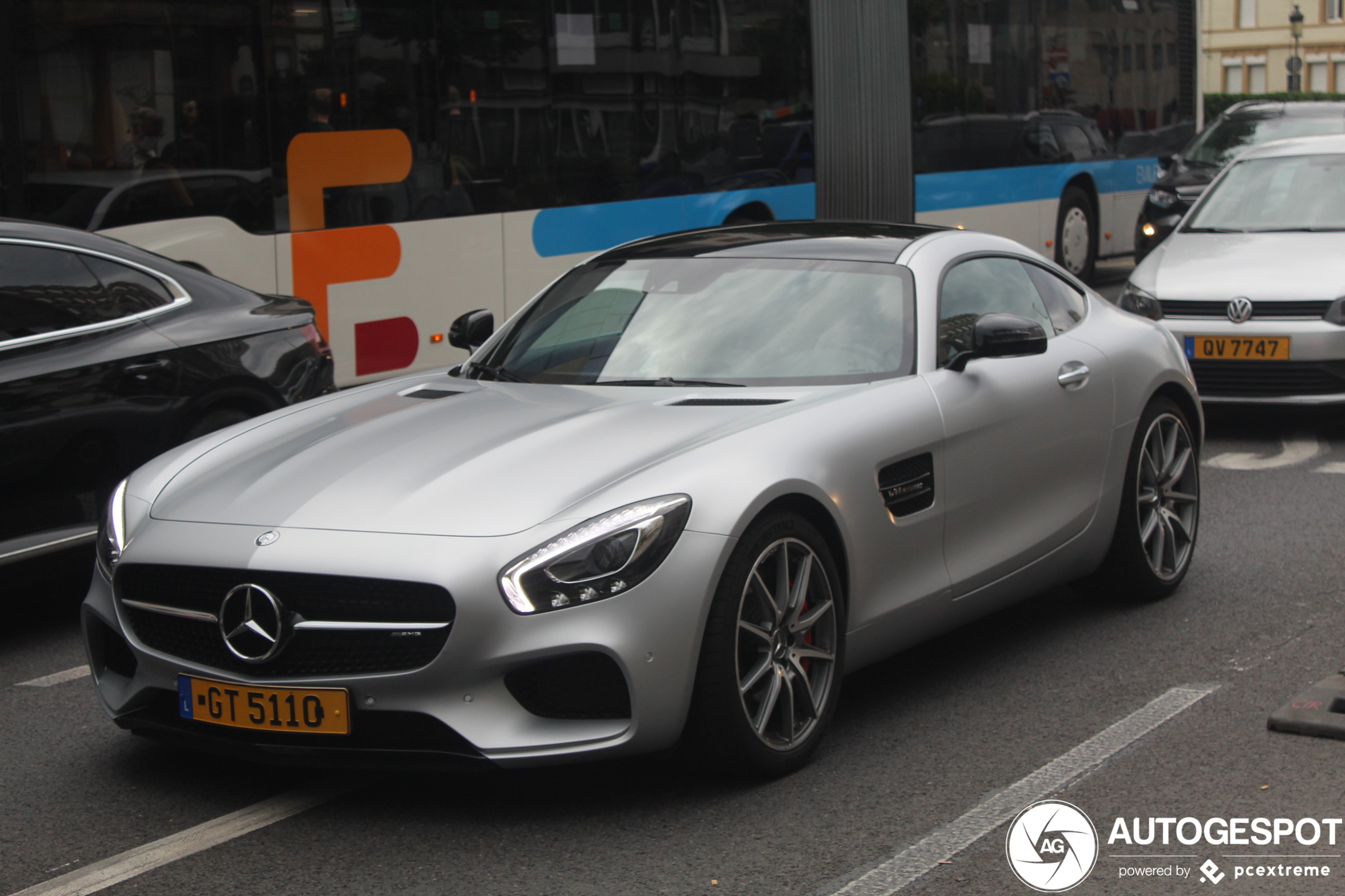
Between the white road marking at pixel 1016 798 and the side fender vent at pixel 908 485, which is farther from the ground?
the side fender vent at pixel 908 485

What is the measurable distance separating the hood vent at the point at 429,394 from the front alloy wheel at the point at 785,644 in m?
1.42

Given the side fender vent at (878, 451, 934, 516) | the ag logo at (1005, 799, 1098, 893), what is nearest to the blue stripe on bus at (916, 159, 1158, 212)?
the side fender vent at (878, 451, 934, 516)

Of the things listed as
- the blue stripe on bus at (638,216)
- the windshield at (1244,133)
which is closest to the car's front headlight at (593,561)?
the blue stripe on bus at (638,216)

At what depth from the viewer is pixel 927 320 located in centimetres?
512

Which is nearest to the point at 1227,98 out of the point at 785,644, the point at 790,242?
the point at 790,242

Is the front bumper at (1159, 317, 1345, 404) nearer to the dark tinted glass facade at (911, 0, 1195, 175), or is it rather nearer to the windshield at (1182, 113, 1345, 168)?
the dark tinted glass facade at (911, 0, 1195, 175)

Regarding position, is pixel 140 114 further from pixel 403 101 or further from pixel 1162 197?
pixel 1162 197

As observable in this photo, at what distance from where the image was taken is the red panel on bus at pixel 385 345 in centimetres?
1014

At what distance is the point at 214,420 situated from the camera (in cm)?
655

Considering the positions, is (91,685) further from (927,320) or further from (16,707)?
(927,320)

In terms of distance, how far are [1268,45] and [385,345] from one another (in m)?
79.2

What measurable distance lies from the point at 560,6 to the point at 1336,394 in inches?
220

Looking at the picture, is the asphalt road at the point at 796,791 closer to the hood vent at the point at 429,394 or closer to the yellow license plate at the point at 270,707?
the yellow license plate at the point at 270,707

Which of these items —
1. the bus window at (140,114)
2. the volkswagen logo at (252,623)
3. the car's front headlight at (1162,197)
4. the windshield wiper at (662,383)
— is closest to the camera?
the volkswagen logo at (252,623)
